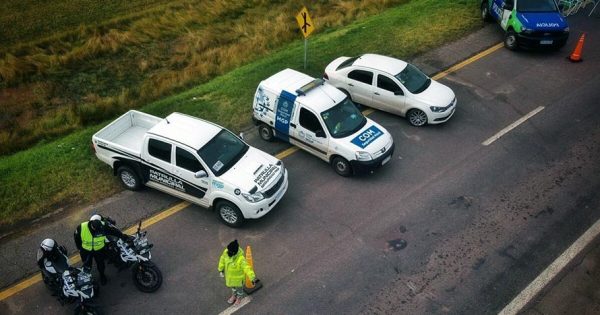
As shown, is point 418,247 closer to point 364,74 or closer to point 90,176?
point 364,74

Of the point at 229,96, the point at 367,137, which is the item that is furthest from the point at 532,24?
the point at 229,96

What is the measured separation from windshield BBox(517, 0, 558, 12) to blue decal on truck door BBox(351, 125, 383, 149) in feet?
29.8

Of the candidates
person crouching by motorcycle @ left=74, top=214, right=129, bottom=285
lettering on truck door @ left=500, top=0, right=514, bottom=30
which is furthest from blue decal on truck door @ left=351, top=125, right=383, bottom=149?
lettering on truck door @ left=500, top=0, right=514, bottom=30

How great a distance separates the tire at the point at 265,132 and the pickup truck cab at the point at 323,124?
212 mm

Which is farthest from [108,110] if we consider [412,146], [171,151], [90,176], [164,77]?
[412,146]

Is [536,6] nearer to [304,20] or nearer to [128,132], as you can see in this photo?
[304,20]

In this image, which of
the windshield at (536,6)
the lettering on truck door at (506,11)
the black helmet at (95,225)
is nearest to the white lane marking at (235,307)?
the black helmet at (95,225)

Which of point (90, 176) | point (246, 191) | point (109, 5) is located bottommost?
point (109, 5)

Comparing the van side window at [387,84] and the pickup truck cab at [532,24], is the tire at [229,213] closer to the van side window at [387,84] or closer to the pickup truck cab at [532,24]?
the van side window at [387,84]

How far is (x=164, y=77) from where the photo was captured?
735 inches

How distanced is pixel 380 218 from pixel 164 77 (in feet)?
36.3

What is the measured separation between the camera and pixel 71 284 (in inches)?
342

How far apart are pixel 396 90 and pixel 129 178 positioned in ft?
25.1

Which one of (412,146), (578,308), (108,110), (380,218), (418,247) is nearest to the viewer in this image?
(578,308)
